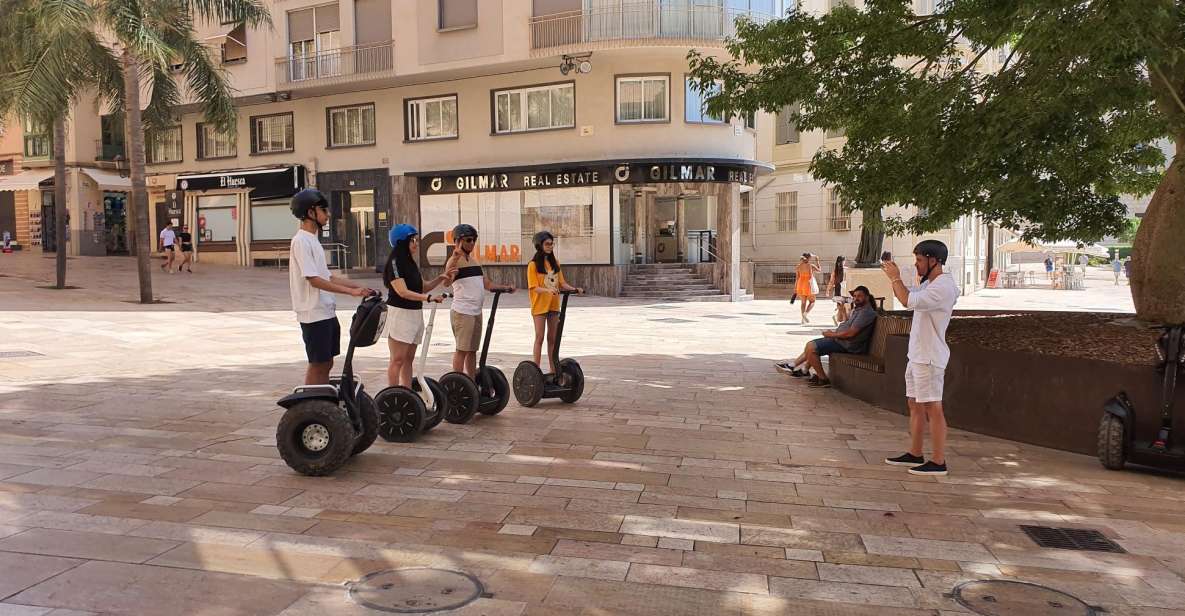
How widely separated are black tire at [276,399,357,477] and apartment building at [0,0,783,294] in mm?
18207

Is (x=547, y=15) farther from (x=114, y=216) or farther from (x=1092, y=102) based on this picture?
(x=114, y=216)

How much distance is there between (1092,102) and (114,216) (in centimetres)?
3617

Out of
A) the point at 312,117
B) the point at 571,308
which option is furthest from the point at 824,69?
the point at 312,117

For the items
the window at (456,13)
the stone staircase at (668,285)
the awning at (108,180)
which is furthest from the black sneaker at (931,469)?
the awning at (108,180)

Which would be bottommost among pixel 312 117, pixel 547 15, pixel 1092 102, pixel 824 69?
pixel 1092 102

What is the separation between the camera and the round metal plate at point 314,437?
5.49 m

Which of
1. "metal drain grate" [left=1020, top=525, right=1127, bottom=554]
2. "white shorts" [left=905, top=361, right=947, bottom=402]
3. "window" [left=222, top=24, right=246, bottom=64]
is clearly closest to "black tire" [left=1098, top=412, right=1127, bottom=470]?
"white shorts" [left=905, top=361, right=947, bottom=402]

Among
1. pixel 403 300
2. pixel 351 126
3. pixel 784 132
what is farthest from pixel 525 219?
pixel 403 300

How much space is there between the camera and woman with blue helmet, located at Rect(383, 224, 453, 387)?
6.38 metres

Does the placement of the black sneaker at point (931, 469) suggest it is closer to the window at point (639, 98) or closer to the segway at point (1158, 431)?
the segway at point (1158, 431)

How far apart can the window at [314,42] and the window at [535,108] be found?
5692mm

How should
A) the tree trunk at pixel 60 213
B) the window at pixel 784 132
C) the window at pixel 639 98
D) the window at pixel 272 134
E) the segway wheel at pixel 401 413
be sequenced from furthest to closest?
the window at pixel 784 132
the window at pixel 272 134
the window at pixel 639 98
the tree trunk at pixel 60 213
the segway wheel at pixel 401 413

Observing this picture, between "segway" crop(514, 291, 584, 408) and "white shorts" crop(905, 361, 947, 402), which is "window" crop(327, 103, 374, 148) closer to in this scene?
"segway" crop(514, 291, 584, 408)

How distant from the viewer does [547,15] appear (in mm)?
23266
